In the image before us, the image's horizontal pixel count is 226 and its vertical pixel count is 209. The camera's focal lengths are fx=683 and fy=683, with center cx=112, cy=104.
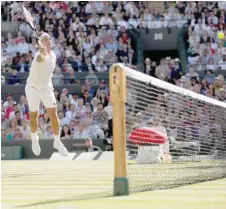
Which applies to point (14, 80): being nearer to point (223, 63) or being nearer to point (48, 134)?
Answer: point (48, 134)

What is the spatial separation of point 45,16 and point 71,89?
5.32 m

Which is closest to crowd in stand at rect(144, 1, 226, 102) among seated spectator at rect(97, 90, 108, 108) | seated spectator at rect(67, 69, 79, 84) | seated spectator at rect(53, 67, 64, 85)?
seated spectator at rect(97, 90, 108, 108)

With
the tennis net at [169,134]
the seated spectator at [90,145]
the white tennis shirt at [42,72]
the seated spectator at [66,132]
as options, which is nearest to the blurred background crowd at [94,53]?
the seated spectator at [66,132]

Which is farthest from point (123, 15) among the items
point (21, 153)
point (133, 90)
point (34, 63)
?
point (133, 90)

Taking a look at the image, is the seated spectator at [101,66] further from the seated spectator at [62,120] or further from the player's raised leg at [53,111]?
the player's raised leg at [53,111]

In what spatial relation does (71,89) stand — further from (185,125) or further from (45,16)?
(185,125)

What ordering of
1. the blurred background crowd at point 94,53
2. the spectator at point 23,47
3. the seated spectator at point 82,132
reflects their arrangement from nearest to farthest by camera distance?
the seated spectator at point 82,132 < the blurred background crowd at point 94,53 < the spectator at point 23,47

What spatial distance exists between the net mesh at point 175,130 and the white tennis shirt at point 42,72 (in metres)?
1.99

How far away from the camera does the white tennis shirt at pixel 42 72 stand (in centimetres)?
1052

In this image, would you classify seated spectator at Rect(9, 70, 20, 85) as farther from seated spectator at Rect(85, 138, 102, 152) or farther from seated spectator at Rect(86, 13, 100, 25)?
→ seated spectator at Rect(85, 138, 102, 152)

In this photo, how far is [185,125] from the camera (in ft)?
32.6

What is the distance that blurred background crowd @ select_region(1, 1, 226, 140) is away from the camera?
20328 millimetres

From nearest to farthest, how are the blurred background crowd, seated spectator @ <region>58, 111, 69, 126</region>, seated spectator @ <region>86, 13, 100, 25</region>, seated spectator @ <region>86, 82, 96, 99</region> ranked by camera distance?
seated spectator @ <region>58, 111, 69, 126</region>
the blurred background crowd
seated spectator @ <region>86, 82, 96, 99</region>
seated spectator @ <region>86, 13, 100, 25</region>

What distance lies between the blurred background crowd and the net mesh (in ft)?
28.5
